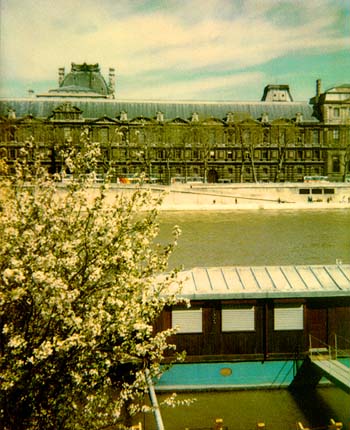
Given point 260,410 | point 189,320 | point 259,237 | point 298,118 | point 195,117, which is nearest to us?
point 260,410

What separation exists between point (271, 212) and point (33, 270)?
41.4m

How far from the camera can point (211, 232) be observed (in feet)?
111

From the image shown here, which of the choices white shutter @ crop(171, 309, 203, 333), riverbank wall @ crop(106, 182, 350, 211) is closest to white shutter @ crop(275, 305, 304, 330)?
white shutter @ crop(171, 309, 203, 333)

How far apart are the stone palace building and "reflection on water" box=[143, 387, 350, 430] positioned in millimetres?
44990

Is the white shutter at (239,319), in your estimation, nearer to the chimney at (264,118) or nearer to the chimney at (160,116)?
the chimney at (160,116)

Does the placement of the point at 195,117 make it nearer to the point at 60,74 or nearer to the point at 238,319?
the point at 60,74

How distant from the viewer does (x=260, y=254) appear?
2695 centimetres

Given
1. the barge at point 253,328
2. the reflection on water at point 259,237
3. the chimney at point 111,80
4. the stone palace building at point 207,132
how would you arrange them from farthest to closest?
the chimney at point 111,80 → the stone palace building at point 207,132 → the reflection on water at point 259,237 → the barge at point 253,328

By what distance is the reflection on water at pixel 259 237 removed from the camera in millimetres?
25734

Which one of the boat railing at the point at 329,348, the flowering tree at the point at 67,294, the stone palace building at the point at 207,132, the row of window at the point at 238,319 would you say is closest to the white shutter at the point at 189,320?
the row of window at the point at 238,319

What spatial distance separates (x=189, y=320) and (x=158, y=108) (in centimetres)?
5231

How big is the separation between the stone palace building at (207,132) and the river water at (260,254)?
14.5 meters

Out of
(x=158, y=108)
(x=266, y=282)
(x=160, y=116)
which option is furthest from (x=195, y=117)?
(x=266, y=282)

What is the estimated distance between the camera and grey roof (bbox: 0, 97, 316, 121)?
58.7 metres
